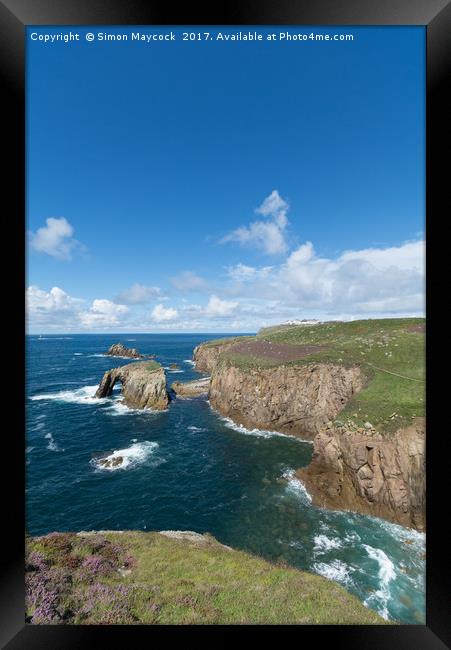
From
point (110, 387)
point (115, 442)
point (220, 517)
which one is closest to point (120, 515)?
point (220, 517)

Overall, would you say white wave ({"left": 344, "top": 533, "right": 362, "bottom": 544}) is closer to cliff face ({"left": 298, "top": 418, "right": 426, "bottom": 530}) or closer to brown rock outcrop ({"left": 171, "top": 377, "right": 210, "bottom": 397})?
cliff face ({"left": 298, "top": 418, "right": 426, "bottom": 530})

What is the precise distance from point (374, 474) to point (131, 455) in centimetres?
2348

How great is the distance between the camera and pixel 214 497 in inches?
775

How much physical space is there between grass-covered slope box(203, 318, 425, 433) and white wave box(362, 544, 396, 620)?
7.05 m

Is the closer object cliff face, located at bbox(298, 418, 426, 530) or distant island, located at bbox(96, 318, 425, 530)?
cliff face, located at bbox(298, 418, 426, 530)

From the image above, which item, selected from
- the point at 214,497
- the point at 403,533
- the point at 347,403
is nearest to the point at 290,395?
the point at 347,403

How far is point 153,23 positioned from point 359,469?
77.3ft

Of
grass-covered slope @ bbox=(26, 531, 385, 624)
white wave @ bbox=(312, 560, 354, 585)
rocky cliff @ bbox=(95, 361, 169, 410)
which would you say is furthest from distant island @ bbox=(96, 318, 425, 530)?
grass-covered slope @ bbox=(26, 531, 385, 624)

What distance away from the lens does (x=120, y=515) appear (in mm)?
18094

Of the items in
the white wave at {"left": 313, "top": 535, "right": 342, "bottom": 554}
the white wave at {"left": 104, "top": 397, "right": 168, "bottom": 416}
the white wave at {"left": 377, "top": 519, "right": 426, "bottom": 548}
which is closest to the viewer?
the white wave at {"left": 313, "top": 535, "right": 342, "bottom": 554}

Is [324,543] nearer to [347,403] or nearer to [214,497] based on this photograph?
[214,497]

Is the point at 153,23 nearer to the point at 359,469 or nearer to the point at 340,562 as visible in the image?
the point at 340,562

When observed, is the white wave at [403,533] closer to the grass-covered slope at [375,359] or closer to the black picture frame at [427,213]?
the grass-covered slope at [375,359]

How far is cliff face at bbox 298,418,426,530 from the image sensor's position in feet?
51.9
